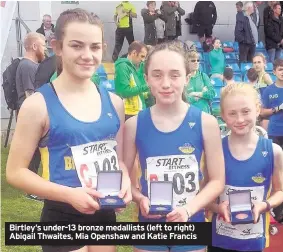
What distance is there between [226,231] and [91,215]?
344 millimetres

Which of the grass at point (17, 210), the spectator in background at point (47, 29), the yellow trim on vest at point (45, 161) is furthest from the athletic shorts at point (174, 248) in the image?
the spectator in background at point (47, 29)

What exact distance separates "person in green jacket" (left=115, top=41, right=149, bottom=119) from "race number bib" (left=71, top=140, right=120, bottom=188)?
0.13m

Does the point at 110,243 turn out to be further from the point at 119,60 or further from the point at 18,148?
the point at 119,60

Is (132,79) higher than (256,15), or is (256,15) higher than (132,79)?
(256,15)

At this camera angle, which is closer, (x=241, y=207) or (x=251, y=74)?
(x=241, y=207)

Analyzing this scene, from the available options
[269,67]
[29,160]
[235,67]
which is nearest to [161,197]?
[29,160]

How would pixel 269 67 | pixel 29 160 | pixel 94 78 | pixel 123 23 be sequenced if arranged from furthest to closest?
pixel 269 67
pixel 123 23
pixel 94 78
pixel 29 160

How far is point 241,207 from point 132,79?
0.46 metres

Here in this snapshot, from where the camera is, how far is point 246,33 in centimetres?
166

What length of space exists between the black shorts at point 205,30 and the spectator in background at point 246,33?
8cm

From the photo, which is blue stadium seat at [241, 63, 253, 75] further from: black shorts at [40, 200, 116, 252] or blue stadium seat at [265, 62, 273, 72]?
black shorts at [40, 200, 116, 252]

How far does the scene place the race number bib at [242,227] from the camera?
3.99 ft

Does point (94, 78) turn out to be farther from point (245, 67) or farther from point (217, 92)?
point (245, 67)

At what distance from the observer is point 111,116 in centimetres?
111
